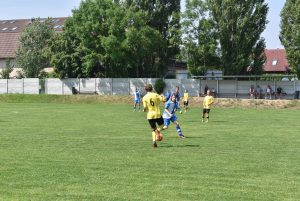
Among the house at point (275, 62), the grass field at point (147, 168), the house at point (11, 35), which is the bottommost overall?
the grass field at point (147, 168)

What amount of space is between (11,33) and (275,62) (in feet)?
148

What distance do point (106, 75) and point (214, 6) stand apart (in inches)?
654

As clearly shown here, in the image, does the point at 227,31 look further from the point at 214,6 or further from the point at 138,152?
the point at 138,152

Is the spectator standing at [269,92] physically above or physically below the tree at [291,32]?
below

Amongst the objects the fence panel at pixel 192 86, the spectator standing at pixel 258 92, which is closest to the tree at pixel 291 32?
the spectator standing at pixel 258 92

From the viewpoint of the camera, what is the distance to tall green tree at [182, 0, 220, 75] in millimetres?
59750

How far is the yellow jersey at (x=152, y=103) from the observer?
17578 mm

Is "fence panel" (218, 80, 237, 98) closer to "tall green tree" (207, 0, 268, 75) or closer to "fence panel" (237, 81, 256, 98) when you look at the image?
"fence panel" (237, 81, 256, 98)

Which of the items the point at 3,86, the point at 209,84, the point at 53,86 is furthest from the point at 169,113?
the point at 3,86

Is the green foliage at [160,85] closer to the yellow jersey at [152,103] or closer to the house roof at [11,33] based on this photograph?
the house roof at [11,33]

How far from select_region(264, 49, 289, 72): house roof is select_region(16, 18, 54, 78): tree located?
37.2 m

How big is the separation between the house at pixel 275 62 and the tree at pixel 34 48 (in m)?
36.9

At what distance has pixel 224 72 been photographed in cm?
5975

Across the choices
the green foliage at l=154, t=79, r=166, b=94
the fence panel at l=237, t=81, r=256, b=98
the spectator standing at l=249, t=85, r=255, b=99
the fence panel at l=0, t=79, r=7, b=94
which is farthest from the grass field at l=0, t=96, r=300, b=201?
the fence panel at l=0, t=79, r=7, b=94
